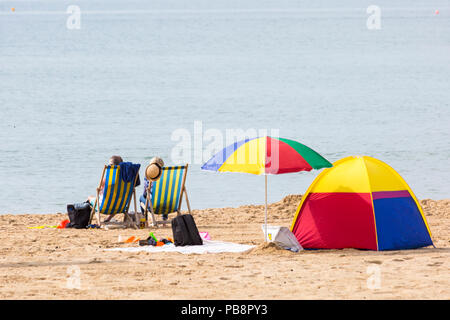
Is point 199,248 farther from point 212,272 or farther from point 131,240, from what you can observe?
point 212,272

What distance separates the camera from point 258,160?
25.7 feet

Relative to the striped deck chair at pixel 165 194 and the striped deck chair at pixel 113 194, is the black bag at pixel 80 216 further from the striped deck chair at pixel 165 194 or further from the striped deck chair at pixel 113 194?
the striped deck chair at pixel 165 194

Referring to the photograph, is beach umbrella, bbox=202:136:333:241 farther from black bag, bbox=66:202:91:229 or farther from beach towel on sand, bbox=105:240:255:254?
black bag, bbox=66:202:91:229

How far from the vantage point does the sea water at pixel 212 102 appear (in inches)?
699

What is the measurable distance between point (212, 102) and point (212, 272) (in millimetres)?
28280

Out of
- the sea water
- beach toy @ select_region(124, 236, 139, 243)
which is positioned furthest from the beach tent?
the sea water

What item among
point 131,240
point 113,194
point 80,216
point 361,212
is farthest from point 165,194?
point 361,212

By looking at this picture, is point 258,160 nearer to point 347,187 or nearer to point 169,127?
point 347,187

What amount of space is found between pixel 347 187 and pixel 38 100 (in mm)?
29384

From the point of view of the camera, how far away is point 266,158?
25.7ft

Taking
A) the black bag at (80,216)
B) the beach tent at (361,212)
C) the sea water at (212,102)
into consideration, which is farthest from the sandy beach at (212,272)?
the sea water at (212,102)

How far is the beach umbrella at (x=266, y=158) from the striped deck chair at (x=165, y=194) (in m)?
1.92

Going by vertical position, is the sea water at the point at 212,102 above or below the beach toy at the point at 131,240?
above

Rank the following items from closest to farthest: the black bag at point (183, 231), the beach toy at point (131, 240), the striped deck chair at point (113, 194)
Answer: the black bag at point (183, 231), the beach toy at point (131, 240), the striped deck chair at point (113, 194)
